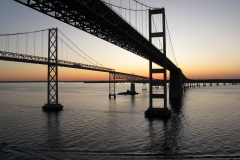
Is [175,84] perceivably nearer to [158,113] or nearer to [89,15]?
[158,113]

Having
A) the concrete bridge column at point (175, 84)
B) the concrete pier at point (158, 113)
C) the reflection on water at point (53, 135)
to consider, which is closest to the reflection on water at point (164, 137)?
the concrete pier at point (158, 113)

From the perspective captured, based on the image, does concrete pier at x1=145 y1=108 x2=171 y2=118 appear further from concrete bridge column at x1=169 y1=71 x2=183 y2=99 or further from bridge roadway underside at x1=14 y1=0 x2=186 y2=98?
concrete bridge column at x1=169 y1=71 x2=183 y2=99

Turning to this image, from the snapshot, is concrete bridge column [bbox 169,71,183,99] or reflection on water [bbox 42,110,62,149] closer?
reflection on water [bbox 42,110,62,149]

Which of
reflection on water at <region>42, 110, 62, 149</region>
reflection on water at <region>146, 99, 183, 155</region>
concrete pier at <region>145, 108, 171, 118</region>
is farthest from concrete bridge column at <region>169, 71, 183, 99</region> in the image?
reflection on water at <region>42, 110, 62, 149</region>

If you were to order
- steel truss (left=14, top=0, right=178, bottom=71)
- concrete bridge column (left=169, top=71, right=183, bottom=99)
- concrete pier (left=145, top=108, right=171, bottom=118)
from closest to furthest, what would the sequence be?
steel truss (left=14, top=0, right=178, bottom=71)
concrete pier (left=145, top=108, right=171, bottom=118)
concrete bridge column (left=169, top=71, right=183, bottom=99)

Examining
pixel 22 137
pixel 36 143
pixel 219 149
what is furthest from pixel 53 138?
pixel 219 149

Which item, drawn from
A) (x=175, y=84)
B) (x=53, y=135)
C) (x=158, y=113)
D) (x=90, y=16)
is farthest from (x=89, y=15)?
(x=175, y=84)

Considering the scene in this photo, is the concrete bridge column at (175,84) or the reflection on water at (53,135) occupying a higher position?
the concrete bridge column at (175,84)

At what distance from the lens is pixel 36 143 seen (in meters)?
17.7

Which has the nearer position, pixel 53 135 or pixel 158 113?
pixel 53 135

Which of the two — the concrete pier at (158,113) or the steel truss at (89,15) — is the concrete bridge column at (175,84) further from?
the steel truss at (89,15)

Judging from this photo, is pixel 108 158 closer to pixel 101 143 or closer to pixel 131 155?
pixel 131 155

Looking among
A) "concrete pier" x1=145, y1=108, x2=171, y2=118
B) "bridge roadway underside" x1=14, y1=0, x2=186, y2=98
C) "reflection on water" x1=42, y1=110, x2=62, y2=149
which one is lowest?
"reflection on water" x1=42, y1=110, x2=62, y2=149

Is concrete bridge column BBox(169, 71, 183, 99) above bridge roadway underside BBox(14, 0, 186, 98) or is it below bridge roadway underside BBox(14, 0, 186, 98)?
below
